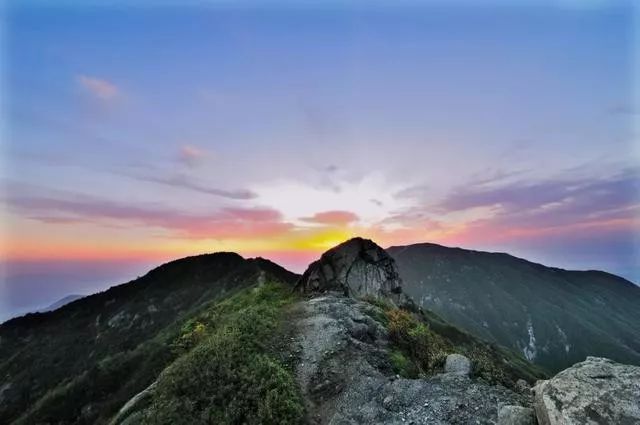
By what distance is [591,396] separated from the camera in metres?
13.0

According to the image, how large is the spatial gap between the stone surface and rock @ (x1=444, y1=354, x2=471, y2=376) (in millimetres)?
888

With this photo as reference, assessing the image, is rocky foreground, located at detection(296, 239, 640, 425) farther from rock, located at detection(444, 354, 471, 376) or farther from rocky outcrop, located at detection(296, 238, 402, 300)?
A: rocky outcrop, located at detection(296, 238, 402, 300)

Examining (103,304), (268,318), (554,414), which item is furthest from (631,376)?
(103,304)

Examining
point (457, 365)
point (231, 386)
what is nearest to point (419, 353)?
point (457, 365)

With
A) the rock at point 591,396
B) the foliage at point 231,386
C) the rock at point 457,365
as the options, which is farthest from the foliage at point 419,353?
the foliage at point 231,386

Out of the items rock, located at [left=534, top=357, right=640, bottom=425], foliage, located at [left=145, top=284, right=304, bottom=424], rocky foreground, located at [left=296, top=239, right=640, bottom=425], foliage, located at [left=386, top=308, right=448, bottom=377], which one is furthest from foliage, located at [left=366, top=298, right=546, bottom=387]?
foliage, located at [left=145, top=284, right=304, bottom=424]

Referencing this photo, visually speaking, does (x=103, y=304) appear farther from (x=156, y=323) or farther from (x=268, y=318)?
(x=268, y=318)

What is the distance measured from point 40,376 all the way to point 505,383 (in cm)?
15188

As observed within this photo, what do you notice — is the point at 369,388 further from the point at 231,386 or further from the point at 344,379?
the point at 231,386

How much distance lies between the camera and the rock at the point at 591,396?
12.5 m

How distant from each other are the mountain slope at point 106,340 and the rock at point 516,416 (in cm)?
6183

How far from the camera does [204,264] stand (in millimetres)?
Answer: 185000

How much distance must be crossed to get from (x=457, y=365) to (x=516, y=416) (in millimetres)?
6313

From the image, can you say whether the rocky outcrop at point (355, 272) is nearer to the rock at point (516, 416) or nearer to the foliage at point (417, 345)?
the foliage at point (417, 345)
